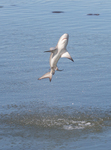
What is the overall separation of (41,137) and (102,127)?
2.32m

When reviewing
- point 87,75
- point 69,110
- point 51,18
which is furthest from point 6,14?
point 69,110

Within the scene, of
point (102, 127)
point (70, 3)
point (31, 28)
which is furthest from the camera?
point (70, 3)

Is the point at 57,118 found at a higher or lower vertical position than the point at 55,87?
lower

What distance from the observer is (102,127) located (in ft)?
39.1

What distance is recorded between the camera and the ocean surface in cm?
1126

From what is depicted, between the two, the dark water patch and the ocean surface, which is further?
the dark water patch

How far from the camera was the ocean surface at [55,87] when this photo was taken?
11.3 metres

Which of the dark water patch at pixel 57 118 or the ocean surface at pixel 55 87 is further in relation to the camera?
the dark water patch at pixel 57 118

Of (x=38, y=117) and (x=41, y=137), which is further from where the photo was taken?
(x=38, y=117)

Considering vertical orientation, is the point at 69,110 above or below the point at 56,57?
below

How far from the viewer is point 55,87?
597 inches

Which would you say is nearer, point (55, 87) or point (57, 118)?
point (57, 118)

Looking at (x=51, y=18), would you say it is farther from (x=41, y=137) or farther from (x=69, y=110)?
(x=41, y=137)

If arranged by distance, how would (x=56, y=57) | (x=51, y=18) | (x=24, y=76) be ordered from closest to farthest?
(x=56, y=57)
(x=24, y=76)
(x=51, y=18)
